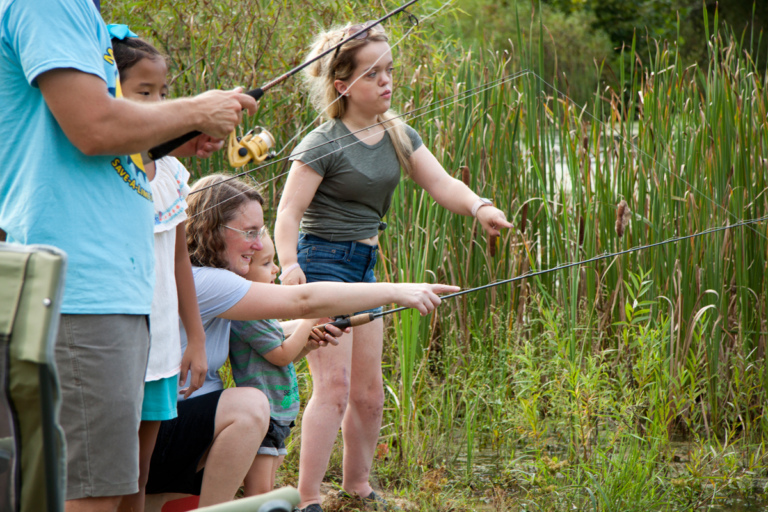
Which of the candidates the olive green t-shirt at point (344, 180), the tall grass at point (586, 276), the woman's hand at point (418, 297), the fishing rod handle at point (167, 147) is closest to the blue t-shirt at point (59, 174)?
the fishing rod handle at point (167, 147)

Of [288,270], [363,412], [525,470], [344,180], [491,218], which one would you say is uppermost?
[344,180]

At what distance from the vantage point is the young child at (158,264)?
1685mm

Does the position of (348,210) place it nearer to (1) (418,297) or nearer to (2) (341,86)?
(2) (341,86)

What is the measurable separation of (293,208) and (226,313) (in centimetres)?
53

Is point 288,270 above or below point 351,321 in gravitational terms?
above

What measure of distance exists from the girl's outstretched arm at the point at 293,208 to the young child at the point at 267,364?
15cm

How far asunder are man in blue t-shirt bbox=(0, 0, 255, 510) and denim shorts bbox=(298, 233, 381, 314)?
1.04m

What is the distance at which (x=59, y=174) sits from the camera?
1350mm

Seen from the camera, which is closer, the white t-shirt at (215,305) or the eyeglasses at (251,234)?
the white t-shirt at (215,305)

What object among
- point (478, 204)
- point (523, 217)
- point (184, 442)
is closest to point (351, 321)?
point (184, 442)

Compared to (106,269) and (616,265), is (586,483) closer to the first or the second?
(616,265)

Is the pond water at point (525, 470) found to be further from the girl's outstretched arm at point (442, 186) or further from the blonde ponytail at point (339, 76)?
the blonde ponytail at point (339, 76)

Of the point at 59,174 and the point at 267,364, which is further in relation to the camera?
the point at 267,364

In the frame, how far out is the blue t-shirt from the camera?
1301 mm
